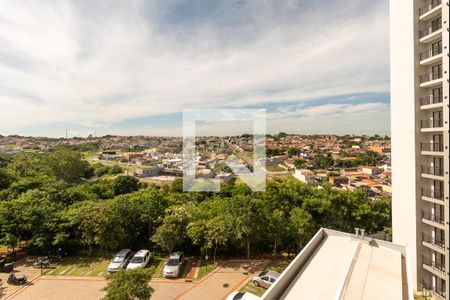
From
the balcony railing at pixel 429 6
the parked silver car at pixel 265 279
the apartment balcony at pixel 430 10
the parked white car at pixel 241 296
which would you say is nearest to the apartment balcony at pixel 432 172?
the apartment balcony at pixel 430 10

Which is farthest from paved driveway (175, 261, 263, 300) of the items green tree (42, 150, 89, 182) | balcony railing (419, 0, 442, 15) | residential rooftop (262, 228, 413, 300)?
green tree (42, 150, 89, 182)

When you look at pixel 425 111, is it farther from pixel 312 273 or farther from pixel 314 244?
pixel 312 273

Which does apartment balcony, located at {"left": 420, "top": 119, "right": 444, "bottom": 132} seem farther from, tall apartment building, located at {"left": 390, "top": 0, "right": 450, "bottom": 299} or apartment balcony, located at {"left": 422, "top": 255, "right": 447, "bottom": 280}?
apartment balcony, located at {"left": 422, "top": 255, "right": 447, "bottom": 280}

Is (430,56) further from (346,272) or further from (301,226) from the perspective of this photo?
(346,272)

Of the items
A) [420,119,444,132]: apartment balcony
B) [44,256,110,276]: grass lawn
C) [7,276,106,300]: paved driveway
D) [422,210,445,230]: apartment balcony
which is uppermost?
[420,119,444,132]: apartment balcony

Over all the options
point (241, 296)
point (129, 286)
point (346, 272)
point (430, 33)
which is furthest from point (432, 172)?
point (129, 286)

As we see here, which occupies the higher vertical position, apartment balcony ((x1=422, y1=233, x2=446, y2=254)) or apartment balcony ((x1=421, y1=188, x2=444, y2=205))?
apartment balcony ((x1=421, y1=188, x2=444, y2=205))

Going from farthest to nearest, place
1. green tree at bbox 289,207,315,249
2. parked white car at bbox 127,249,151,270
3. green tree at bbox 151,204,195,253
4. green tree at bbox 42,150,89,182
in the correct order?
green tree at bbox 42,150,89,182
green tree at bbox 289,207,315,249
green tree at bbox 151,204,195,253
parked white car at bbox 127,249,151,270
